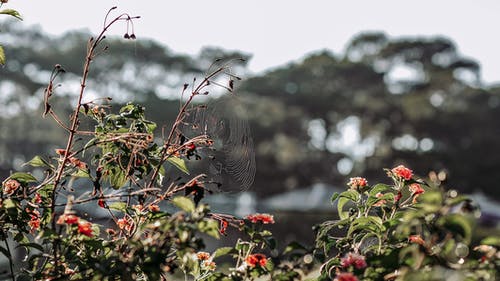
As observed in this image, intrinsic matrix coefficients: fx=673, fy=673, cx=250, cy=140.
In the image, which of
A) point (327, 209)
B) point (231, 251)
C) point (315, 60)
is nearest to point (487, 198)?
point (327, 209)

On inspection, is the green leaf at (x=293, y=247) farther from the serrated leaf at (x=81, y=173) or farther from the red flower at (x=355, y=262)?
the serrated leaf at (x=81, y=173)

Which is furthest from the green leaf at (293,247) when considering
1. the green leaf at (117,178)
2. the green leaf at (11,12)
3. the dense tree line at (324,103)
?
the dense tree line at (324,103)

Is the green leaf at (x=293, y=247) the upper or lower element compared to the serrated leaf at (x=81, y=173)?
lower

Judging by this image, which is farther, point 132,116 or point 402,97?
point 402,97

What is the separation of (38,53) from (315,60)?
30.5ft

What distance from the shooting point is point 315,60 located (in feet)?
74.5

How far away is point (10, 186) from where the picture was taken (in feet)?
4.59

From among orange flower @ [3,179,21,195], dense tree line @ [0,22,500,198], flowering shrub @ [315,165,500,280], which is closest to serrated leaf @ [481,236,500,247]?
flowering shrub @ [315,165,500,280]

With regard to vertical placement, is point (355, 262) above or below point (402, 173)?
below

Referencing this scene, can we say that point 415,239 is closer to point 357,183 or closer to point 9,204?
point 357,183

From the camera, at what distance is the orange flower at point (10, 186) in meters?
1.40

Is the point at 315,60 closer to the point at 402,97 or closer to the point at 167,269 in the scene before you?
the point at 402,97

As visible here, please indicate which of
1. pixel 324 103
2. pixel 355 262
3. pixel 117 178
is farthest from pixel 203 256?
pixel 324 103

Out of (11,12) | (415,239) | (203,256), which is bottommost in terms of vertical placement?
(203,256)
